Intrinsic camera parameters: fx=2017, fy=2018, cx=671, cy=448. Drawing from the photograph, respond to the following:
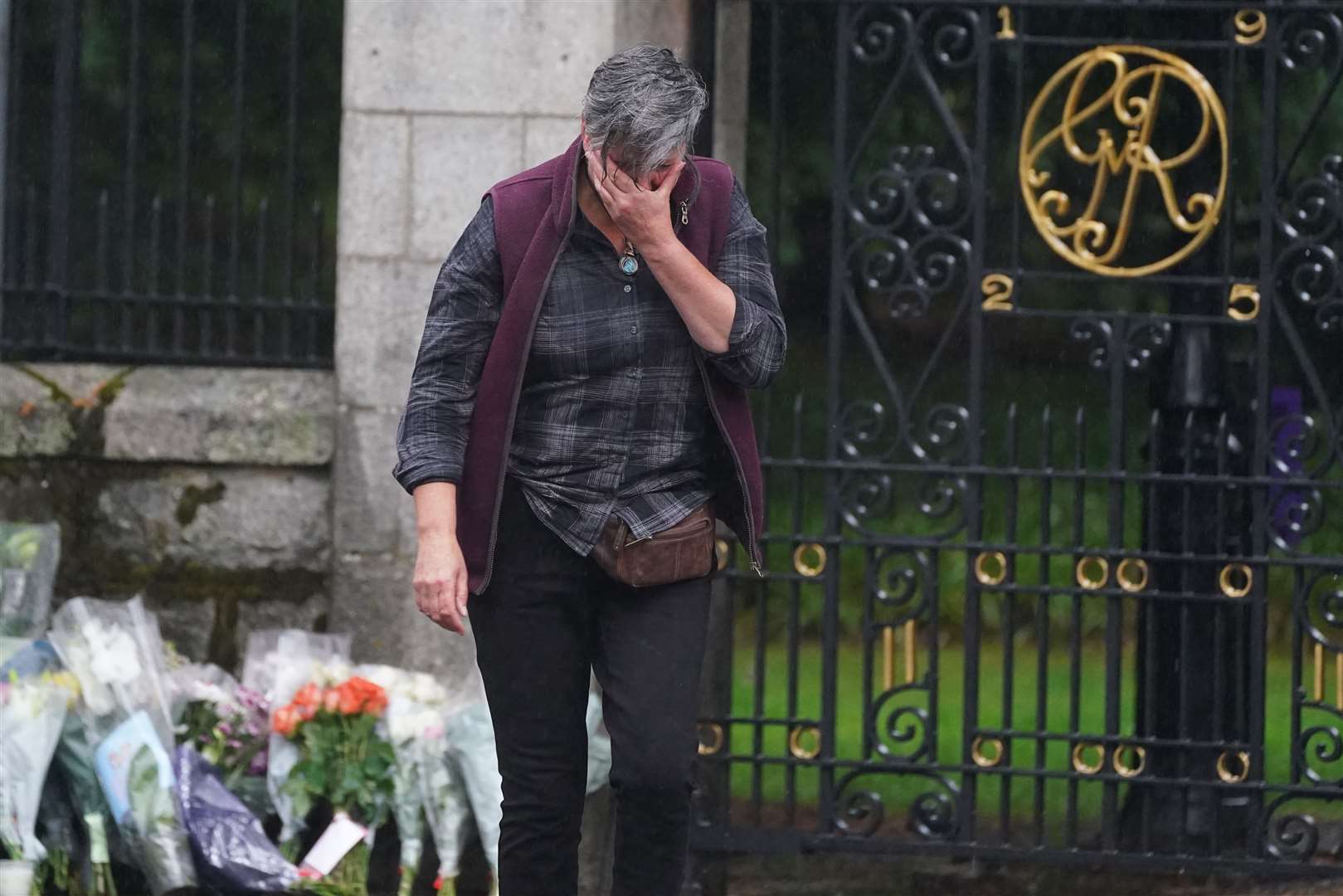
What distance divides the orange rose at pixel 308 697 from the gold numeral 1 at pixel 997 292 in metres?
1.85

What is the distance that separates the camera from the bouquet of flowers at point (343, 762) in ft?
15.1

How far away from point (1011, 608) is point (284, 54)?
251 cm

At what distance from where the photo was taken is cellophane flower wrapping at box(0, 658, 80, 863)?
4348 mm

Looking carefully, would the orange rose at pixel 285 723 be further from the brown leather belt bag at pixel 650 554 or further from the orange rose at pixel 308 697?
the brown leather belt bag at pixel 650 554

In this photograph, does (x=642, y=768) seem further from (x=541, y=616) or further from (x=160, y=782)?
(x=160, y=782)

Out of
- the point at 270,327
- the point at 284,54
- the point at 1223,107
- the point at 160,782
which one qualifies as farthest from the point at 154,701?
the point at 1223,107

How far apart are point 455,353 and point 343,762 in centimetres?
160

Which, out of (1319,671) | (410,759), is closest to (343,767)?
(410,759)

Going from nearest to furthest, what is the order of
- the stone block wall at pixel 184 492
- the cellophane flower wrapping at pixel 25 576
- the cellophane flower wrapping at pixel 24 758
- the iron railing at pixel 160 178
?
the cellophane flower wrapping at pixel 24 758
the cellophane flower wrapping at pixel 25 576
the stone block wall at pixel 184 492
the iron railing at pixel 160 178

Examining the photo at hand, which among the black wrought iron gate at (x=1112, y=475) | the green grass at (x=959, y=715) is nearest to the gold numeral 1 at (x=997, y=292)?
the black wrought iron gate at (x=1112, y=475)

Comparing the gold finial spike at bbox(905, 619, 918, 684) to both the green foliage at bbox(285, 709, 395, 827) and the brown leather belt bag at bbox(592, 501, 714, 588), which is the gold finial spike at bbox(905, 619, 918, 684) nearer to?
the green foliage at bbox(285, 709, 395, 827)

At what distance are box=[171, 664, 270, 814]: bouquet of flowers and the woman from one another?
1.58 meters

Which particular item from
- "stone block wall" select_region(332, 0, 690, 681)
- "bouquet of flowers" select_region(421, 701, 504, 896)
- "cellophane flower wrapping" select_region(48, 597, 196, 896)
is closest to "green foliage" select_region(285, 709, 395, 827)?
"bouquet of flowers" select_region(421, 701, 504, 896)

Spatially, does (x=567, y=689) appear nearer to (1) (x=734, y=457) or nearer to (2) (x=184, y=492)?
(1) (x=734, y=457)
